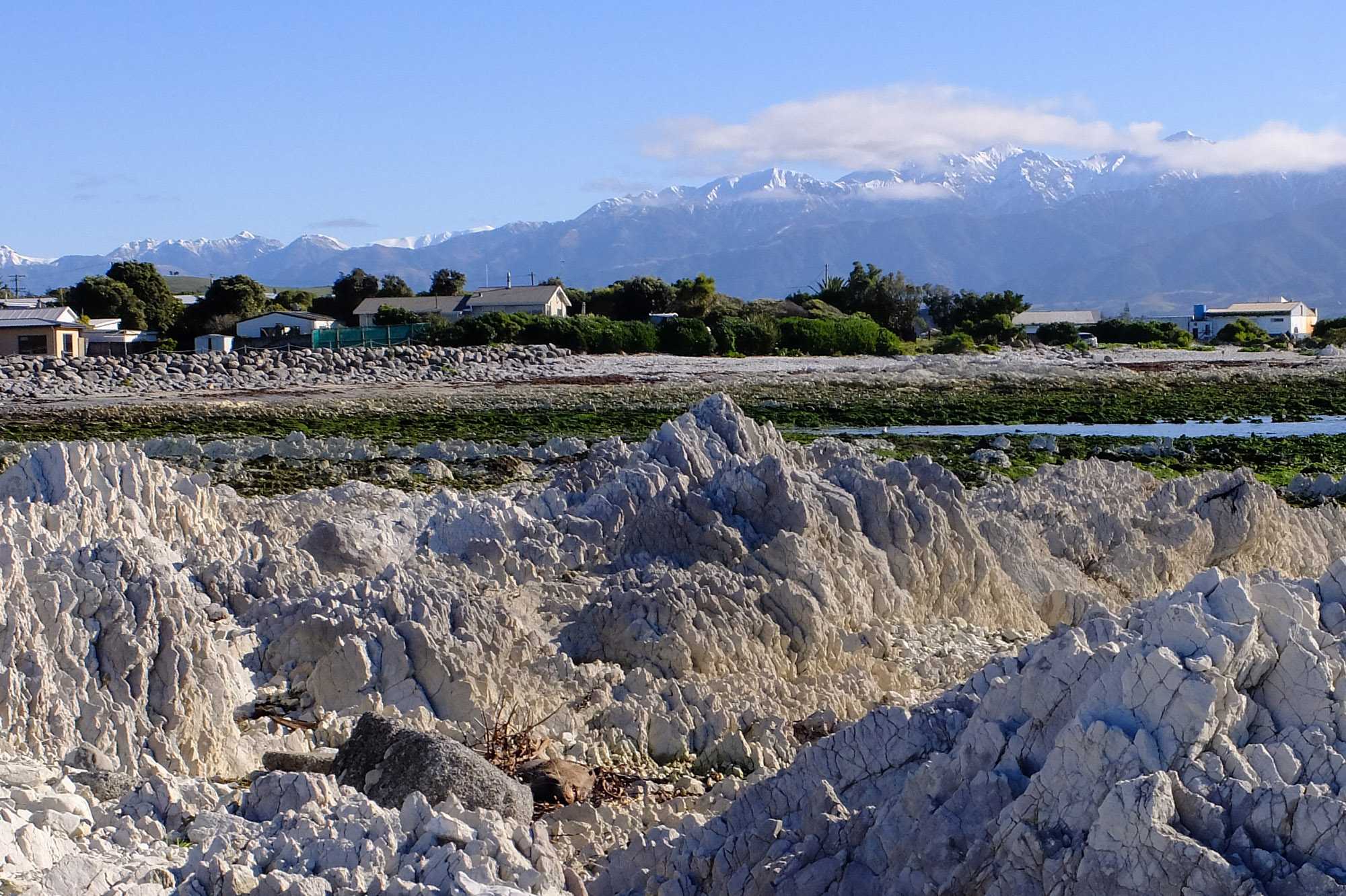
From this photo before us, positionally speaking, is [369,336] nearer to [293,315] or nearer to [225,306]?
[293,315]

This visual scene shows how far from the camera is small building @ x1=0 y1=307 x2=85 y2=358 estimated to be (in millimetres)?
48531

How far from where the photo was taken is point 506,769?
6973 millimetres

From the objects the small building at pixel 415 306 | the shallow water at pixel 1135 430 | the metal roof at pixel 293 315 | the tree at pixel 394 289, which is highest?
the tree at pixel 394 289

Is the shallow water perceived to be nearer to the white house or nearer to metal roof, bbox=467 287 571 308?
the white house

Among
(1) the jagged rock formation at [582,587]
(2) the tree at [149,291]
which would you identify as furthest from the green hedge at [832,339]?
(1) the jagged rock formation at [582,587]

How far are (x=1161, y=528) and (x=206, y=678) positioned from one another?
7.90 metres

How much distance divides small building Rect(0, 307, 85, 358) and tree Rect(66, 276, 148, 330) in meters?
9.00

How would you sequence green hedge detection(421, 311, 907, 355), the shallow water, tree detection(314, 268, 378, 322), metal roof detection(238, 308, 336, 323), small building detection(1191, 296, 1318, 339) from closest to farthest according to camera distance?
the shallow water
green hedge detection(421, 311, 907, 355)
metal roof detection(238, 308, 336, 323)
tree detection(314, 268, 378, 322)
small building detection(1191, 296, 1318, 339)

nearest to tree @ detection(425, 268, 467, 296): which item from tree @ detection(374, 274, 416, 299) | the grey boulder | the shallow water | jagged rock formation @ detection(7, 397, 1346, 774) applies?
tree @ detection(374, 274, 416, 299)

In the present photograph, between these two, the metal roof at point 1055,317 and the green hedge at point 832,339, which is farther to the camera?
the metal roof at point 1055,317

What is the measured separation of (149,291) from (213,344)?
13197 millimetres

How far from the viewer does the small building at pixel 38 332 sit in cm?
4853

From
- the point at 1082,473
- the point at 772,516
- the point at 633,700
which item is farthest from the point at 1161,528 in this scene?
the point at 633,700

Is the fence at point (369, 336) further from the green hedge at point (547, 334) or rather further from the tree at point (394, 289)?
the tree at point (394, 289)
